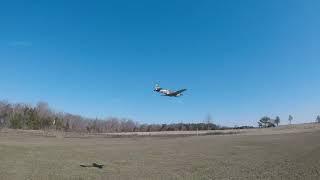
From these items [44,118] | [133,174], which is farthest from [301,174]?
[44,118]

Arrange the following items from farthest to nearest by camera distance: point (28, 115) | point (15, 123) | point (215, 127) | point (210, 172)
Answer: point (215, 127), point (28, 115), point (15, 123), point (210, 172)

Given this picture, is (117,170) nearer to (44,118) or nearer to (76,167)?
(76,167)

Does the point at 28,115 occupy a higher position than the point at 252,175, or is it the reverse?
the point at 28,115

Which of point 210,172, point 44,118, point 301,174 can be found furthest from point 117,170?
point 44,118

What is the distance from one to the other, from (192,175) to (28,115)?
501ft

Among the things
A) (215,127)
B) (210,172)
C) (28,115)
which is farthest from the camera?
(215,127)

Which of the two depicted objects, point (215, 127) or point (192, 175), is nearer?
point (192, 175)

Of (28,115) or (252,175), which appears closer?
(252,175)

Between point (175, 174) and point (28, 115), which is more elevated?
point (28, 115)

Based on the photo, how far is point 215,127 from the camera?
190 m

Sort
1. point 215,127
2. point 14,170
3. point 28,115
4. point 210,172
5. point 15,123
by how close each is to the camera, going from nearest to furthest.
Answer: point 14,170 → point 210,172 → point 15,123 → point 28,115 → point 215,127

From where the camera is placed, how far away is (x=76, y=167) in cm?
3081

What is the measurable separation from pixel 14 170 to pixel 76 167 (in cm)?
490

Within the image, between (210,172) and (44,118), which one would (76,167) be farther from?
(44,118)
